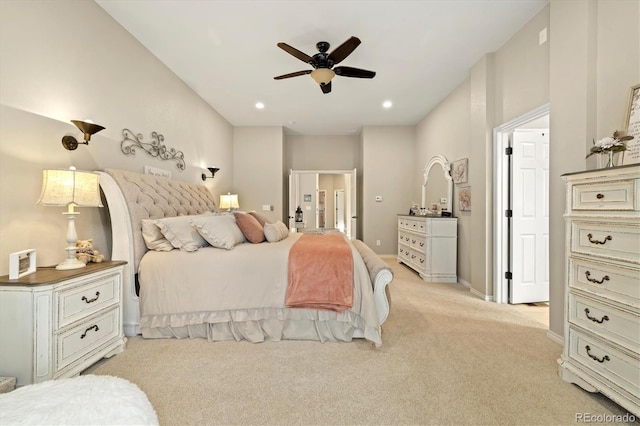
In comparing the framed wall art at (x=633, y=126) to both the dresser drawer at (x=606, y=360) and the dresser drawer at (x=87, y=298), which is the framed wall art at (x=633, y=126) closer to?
the dresser drawer at (x=606, y=360)

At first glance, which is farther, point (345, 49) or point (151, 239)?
point (345, 49)

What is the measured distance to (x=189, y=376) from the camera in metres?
1.85

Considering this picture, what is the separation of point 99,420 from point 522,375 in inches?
91.7

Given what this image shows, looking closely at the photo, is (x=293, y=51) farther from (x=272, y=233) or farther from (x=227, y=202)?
(x=227, y=202)

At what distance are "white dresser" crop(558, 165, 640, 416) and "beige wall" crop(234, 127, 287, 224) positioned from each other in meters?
5.02

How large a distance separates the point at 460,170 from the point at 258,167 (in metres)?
3.99

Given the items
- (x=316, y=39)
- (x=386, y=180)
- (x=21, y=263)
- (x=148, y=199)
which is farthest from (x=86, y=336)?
(x=386, y=180)

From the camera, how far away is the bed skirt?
234 centimetres

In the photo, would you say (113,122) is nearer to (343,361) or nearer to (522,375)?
(343,361)

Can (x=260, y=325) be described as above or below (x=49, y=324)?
below

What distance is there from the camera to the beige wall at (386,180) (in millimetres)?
6121

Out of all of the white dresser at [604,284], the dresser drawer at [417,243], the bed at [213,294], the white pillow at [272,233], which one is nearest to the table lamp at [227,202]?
the white pillow at [272,233]

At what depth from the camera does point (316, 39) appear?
9.70 feet

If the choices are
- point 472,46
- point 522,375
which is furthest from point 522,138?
point 522,375
